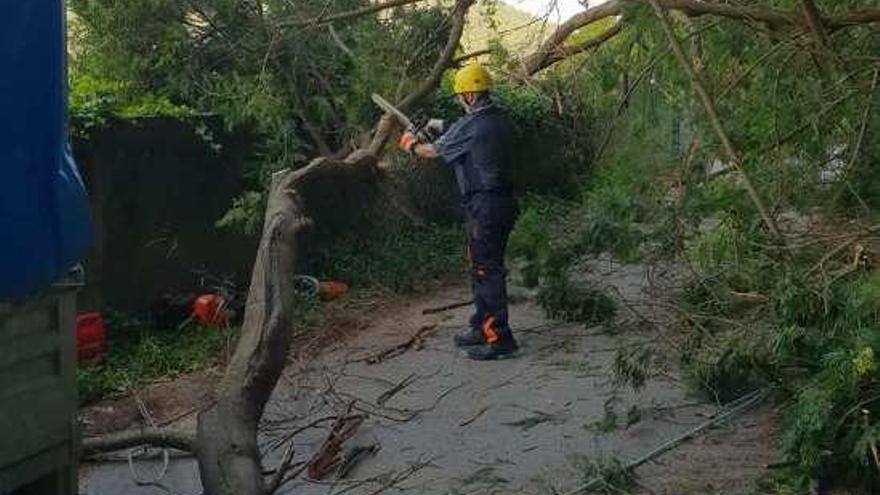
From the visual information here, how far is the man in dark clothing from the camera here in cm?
823

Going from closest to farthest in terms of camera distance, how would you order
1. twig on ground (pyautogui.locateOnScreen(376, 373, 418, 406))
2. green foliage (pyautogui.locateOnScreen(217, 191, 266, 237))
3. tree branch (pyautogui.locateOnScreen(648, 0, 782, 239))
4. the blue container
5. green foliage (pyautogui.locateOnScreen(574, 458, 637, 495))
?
the blue container
tree branch (pyautogui.locateOnScreen(648, 0, 782, 239))
green foliage (pyautogui.locateOnScreen(574, 458, 637, 495))
twig on ground (pyautogui.locateOnScreen(376, 373, 418, 406))
green foliage (pyautogui.locateOnScreen(217, 191, 266, 237))

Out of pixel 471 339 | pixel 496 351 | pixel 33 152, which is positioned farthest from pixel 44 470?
pixel 471 339

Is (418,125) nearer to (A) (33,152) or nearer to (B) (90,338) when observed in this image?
(B) (90,338)

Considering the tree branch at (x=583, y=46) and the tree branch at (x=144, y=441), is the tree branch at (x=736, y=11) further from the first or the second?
the tree branch at (x=144, y=441)

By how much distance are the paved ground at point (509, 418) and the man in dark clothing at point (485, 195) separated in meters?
0.28

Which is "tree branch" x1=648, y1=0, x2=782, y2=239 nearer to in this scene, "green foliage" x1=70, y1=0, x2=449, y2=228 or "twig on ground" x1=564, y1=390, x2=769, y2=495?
"twig on ground" x1=564, y1=390, x2=769, y2=495

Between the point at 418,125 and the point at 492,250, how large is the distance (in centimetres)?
178

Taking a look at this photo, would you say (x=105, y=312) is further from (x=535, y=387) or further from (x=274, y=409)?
(x=535, y=387)

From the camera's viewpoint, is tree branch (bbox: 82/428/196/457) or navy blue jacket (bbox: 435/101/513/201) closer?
tree branch (bbox: 82/428/196/457)

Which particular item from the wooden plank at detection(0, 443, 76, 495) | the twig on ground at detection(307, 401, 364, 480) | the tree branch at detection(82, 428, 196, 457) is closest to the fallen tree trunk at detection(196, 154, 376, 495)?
the tree branch at detection(82, 428, 196, 457)

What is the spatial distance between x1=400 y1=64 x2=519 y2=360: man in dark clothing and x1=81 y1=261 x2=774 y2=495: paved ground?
0.92 feet

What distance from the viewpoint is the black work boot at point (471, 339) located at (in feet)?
27.9

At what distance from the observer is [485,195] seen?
825cm

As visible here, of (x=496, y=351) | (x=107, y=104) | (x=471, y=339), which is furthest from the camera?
(x=107, y=104)
